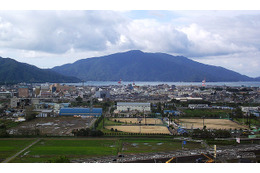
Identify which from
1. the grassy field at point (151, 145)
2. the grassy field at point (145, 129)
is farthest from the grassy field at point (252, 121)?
the grassy field at point (151, 145)

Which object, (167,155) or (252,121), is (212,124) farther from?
(167,155)

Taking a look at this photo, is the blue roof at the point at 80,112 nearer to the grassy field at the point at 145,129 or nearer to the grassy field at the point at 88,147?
the grassy field at the point at 145,129

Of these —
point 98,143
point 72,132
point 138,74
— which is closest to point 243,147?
point 98,143

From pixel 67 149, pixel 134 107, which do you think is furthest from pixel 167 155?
pixel 134 107

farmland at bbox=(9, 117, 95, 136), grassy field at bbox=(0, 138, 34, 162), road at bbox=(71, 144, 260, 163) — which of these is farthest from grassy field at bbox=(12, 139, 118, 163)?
farmland at bbox=(9, 117, 95, 136)

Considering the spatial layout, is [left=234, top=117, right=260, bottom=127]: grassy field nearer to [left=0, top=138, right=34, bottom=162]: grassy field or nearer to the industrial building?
the industrial building
